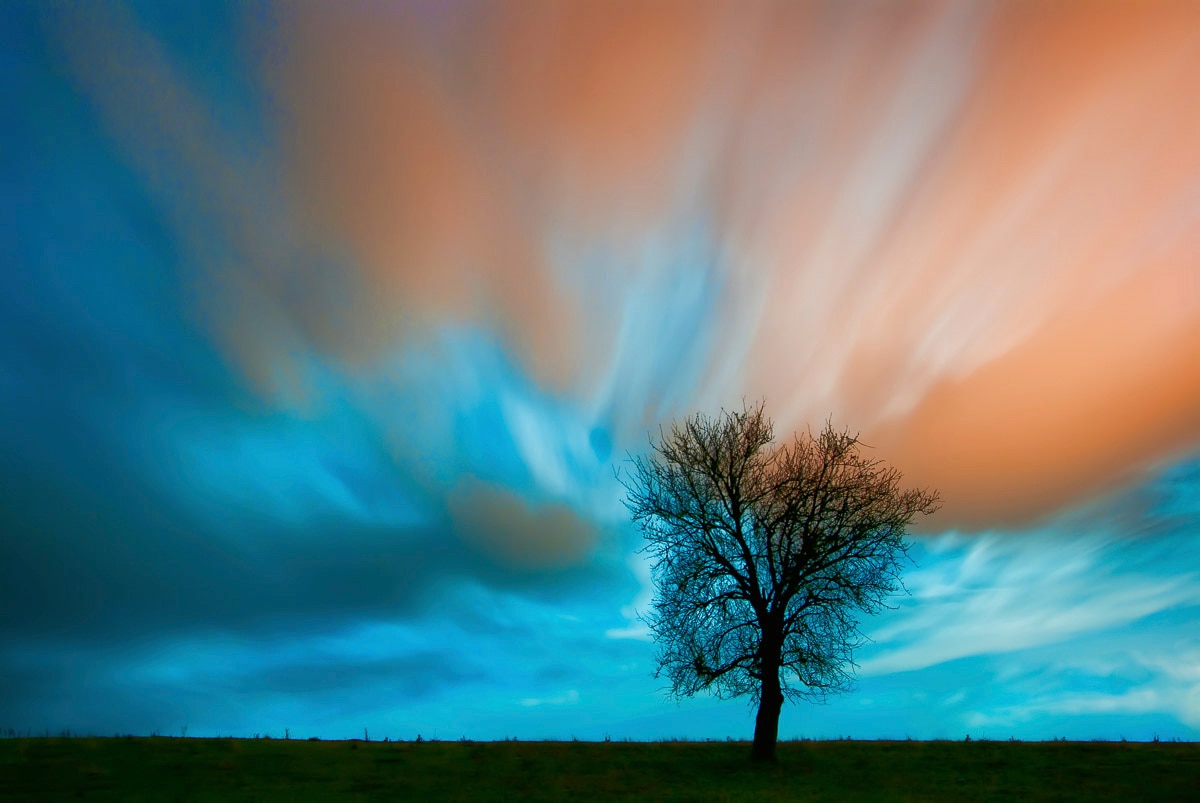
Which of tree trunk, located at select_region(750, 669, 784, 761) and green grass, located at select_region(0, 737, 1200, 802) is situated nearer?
green grass, located at select_region(0, 737, 1200, 802)

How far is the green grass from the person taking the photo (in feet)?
78.8

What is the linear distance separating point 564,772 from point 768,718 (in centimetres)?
930

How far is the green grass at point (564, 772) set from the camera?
78.8ft

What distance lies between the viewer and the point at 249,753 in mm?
30109

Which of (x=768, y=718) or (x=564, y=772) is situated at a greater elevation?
(x=768, y=718)

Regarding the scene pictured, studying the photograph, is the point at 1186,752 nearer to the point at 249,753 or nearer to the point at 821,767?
the point at 821,767

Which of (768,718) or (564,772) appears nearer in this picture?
(564,772)

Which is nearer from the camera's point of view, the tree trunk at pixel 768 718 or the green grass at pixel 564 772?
the green grass at pixel 564 772

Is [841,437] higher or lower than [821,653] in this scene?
higher

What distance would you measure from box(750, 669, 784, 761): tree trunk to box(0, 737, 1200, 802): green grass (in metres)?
1.05

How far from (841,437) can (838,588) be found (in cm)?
687

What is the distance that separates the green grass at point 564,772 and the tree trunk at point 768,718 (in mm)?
1050

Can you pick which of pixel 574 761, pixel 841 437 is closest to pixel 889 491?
pixel 841 437

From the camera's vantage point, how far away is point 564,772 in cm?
2870
